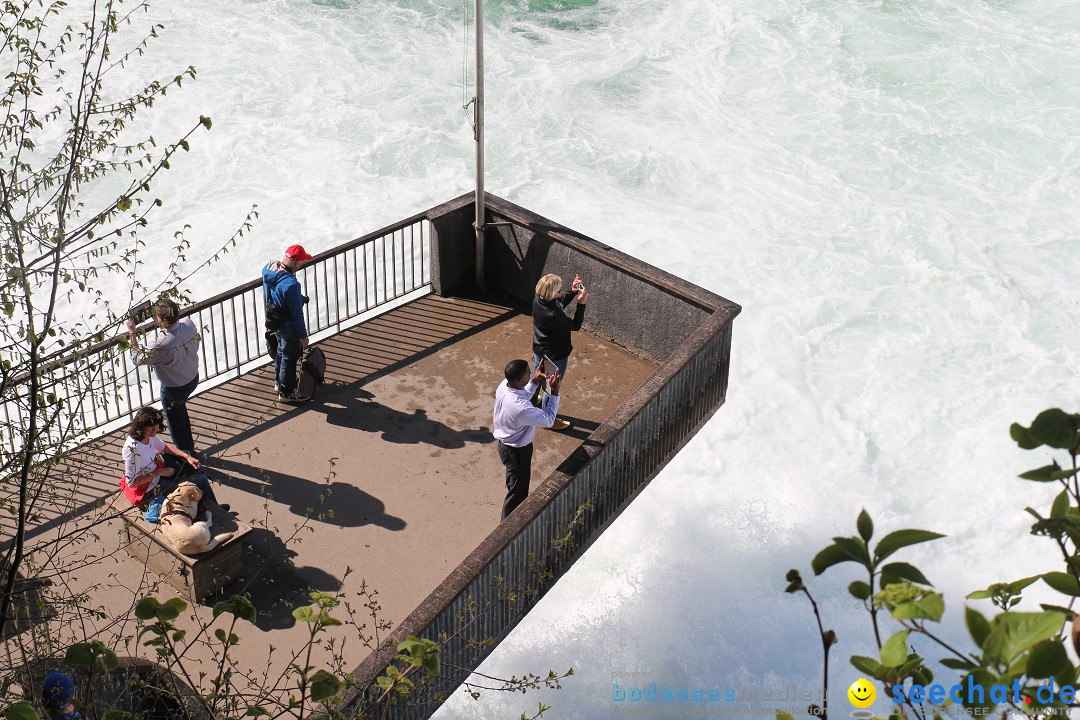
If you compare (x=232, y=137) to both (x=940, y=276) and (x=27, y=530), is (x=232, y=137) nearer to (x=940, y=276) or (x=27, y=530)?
(x=940, y=276)

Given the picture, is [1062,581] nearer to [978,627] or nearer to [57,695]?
[978,627]

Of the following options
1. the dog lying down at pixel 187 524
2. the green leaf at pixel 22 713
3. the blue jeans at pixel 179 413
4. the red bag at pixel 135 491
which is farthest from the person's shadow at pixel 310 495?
the green leaf at pixel 22 713

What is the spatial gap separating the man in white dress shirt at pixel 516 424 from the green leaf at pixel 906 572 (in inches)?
310

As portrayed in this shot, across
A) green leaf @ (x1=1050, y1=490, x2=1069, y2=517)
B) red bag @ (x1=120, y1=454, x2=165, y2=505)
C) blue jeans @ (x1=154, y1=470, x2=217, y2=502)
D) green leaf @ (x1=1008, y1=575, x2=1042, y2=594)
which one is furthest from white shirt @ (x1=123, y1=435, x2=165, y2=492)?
green leaf @ (x1=1050, y1=490, x2=1069, y2=517)

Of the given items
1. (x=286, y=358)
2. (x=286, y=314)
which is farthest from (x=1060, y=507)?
(x=286, y=358)

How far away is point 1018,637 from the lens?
305cm

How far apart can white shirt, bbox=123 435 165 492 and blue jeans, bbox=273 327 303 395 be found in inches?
90.1

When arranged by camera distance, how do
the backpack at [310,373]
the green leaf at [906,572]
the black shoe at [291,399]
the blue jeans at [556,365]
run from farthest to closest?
the black shoe at [291,399]
the backpack at [310,373]
the blue jeans at [556,365]
the green leaf at [906,572]

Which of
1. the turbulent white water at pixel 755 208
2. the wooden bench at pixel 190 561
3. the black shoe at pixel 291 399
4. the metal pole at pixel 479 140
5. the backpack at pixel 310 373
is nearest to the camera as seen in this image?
the wooden bench at pixel 190 561

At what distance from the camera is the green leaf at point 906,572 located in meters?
3.24

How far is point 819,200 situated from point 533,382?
16.1m

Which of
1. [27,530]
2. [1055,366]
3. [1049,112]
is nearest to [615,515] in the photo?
[27,530]

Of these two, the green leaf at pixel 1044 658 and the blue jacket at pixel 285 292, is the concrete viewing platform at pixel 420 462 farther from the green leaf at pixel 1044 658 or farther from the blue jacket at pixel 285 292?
the green leaf at pixel 1044 658

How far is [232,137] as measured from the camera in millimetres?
29219
